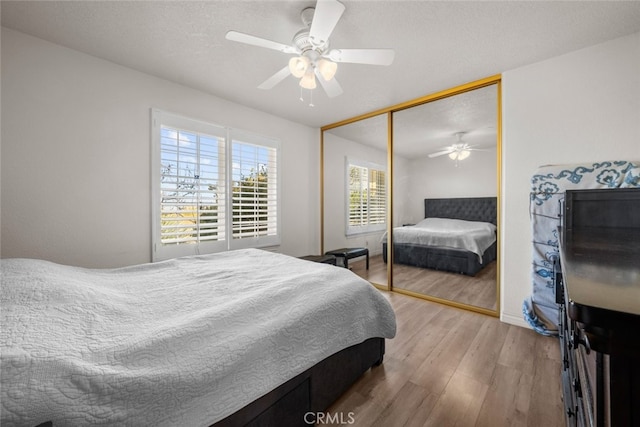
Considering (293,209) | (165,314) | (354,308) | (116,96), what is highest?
(116,96)

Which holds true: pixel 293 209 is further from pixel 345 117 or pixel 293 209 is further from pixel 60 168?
pixel 60 168

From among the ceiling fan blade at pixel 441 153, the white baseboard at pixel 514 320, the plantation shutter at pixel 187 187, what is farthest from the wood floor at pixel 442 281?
the plantation shutter at pixel 187 187

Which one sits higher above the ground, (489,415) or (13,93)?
(13,93)

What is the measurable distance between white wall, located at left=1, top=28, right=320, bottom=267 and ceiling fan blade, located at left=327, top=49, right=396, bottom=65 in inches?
74.7

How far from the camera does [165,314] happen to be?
1183 mm

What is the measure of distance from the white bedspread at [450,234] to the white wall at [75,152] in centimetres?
311

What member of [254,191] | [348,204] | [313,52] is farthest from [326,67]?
[348,204]

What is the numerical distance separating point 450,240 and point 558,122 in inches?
63.2

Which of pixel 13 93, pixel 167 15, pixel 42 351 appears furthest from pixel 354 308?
pixel 13 93

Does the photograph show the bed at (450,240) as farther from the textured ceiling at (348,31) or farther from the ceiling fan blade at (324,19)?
the ceiling fan blade at (324,19)

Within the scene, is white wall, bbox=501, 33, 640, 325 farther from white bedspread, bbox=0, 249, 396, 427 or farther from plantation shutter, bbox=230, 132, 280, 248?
plantation shutter, bbox=230, 132, 280, 248

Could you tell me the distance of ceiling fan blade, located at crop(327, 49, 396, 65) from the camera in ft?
5.64

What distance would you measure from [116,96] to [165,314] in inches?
91.2

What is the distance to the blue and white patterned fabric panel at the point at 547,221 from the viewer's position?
2.05m
